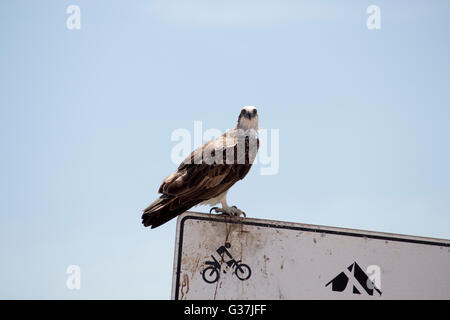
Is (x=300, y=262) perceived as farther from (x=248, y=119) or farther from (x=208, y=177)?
(x=248, y=119)

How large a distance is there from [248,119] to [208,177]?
139cm

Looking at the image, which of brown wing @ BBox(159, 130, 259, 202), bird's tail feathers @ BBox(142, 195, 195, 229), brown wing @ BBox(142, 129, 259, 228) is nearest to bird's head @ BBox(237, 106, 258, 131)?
brown wing @ BBox(142, 129, 259, 228)

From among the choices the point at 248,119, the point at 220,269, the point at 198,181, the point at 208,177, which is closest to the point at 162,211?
the point at 198,181

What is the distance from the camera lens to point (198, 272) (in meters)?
3.31

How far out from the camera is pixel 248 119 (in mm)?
5992

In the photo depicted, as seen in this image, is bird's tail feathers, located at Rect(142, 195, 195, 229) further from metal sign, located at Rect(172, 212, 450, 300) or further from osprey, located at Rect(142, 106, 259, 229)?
metal sign, located at Rect(172, 212, 450, 300)

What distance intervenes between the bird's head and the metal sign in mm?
2510

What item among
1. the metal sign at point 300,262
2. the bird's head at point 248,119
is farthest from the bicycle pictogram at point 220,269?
the bird's head at point 248,119

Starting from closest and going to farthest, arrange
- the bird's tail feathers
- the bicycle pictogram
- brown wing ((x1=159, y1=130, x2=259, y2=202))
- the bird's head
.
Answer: the bicycle pictogram, the bird's tail feathers, brown wing ((x1=159, y1=130, x2=259, y2=202)), the bird's head

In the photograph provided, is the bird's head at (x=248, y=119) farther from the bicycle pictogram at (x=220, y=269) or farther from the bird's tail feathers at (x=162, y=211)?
the bicycle pictogram at (x=220, y=269)

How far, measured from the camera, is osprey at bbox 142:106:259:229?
4.29m

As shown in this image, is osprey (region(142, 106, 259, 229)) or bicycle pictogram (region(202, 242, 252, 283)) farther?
osprey (region(142, 106, 259, 229))
